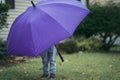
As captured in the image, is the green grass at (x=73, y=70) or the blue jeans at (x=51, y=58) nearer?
the blue jeans at (x=51, y=58)

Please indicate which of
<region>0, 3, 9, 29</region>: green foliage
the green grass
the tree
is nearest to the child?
the green grass

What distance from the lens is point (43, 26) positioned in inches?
291

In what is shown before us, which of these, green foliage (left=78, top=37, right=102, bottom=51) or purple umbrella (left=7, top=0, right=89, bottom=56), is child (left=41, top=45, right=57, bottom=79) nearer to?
purple umbrella (left=7, top=0, right=89, bottom=56)

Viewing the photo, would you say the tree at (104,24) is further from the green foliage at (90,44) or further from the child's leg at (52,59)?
the child's leg at (52,59)

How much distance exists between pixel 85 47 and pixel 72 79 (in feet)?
24.2

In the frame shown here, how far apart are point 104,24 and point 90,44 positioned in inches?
41.1

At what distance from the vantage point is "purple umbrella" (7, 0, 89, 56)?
721cm

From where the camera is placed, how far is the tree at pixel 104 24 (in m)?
15.6

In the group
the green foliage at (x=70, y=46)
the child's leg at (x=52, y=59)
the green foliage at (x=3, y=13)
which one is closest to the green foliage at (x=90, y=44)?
the green foliage at (x=70, y=46)

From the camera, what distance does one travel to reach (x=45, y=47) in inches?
282

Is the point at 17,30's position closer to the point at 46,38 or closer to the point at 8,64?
the point at 46,38

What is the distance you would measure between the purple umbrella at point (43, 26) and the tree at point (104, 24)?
7888 millimetres

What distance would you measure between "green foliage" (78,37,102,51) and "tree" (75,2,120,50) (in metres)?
0.31

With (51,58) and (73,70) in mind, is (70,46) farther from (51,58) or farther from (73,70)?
(51,58)
